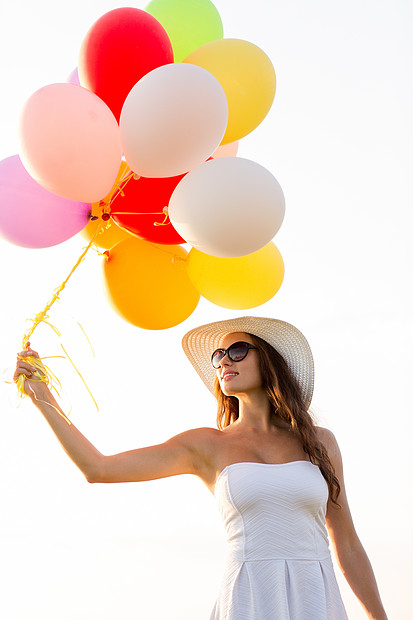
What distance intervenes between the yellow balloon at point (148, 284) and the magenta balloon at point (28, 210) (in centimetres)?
27

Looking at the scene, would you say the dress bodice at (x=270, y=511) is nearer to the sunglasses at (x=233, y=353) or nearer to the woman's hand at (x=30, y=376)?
the sunglasses at (x=233, y=353)

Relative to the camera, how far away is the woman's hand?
6.88ft

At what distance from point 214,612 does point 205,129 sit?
158cm

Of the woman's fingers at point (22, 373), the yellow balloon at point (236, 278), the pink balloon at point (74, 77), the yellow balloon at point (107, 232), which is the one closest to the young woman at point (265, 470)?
the woman's fingers at point (22, 373)

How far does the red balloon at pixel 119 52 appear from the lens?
2182mm

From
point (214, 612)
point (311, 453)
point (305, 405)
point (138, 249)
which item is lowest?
point (214, 612)

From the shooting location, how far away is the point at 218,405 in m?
2.86

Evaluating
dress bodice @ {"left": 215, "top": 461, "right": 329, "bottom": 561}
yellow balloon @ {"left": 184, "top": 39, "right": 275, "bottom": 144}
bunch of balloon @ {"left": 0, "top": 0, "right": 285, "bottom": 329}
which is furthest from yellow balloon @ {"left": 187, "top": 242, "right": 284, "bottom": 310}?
dress bodice @ {"left": 215, "top": 461, "right": 329, "bottom": 561}

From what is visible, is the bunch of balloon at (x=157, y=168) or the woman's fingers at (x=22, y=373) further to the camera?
the woman's fingers at (x=22, y=373)

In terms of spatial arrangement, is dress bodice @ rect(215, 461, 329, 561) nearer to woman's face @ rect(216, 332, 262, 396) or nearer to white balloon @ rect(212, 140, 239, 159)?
woman's face @ rect(216, 332, 262, 396)

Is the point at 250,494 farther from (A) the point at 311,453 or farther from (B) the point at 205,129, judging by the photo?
(B) the point at 205,129

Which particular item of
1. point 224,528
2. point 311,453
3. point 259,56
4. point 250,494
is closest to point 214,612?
point 224,528

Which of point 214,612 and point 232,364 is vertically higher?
point 232,364

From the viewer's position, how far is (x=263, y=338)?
2.76 metres
